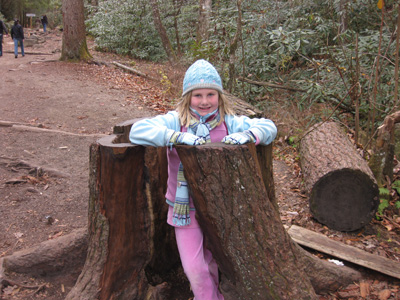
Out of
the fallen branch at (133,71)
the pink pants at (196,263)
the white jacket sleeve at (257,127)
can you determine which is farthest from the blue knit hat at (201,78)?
the fallen branch at (133,71)

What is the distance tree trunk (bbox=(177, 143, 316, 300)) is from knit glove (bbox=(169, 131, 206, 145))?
6 cm

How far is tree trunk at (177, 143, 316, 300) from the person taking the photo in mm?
2305

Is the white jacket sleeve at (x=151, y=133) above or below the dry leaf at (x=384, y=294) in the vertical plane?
above

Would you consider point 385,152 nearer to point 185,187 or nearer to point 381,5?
point 381,5

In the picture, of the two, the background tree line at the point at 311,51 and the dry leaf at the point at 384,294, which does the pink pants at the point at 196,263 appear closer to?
the dry leaf at the point at 384,294

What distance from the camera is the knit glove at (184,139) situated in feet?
7.72

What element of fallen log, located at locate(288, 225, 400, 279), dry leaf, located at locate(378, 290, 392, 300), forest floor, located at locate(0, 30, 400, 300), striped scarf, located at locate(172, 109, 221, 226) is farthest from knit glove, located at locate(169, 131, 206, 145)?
dry leaf, located at locate(378, 290, 392, 300)

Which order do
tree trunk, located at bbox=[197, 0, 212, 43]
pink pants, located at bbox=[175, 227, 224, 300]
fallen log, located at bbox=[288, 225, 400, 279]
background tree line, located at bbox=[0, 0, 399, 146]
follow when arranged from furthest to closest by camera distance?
tree trunk, located at bbox=[197, 0, 212, 43] → background tree line, located at bbox=[0, 0, 399, 146] → fallen log, located at bbox=[288, 225, 400, 279] → pink pants, located at bbox=[175, 227, 224, 300]

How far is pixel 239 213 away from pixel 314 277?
140 cm

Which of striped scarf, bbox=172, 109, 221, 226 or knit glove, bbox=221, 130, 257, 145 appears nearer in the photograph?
knit glove, bbox=221, 130, 257, 145

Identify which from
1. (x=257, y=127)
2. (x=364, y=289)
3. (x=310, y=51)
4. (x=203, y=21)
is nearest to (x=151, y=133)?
(x=257, y=127)

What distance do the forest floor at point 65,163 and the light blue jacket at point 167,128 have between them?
1727 millimetres

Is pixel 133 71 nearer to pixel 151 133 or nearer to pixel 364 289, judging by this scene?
pixel 151 133

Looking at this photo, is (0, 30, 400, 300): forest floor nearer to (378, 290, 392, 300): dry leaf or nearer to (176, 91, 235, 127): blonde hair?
(378, 290, 392, 300): dry leaf
